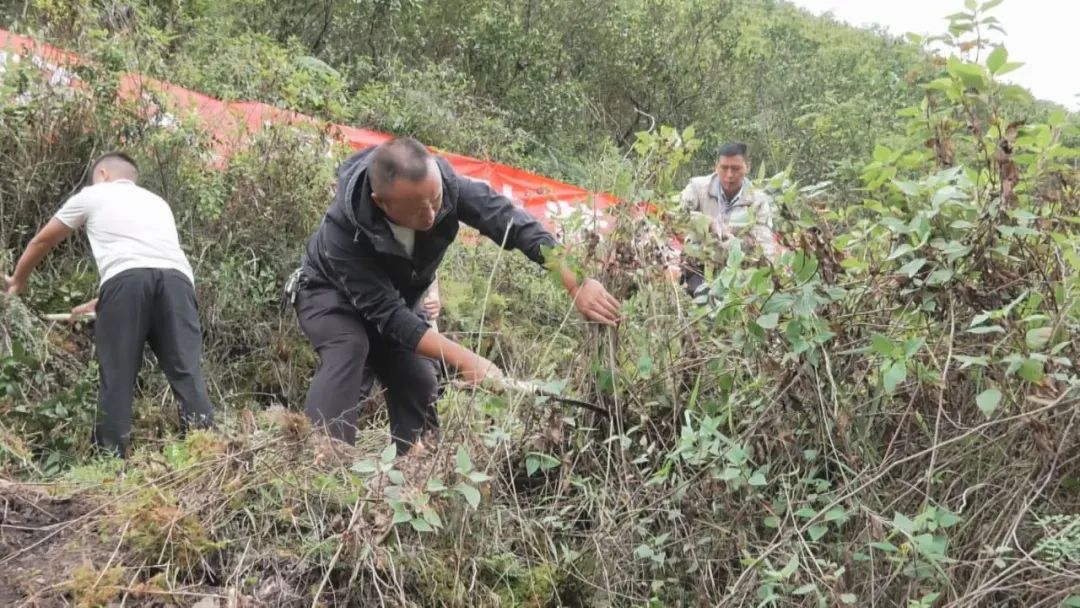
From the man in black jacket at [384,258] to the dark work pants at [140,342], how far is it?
A: 83 centimetres

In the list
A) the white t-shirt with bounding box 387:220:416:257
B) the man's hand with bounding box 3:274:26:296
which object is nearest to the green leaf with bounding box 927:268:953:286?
the white t-shirt with bounding box 387:220:416:257

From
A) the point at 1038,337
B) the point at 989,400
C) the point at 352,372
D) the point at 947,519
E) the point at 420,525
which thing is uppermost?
the point at 1038,337

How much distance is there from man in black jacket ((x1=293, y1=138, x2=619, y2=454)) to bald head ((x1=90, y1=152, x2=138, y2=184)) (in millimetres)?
1336

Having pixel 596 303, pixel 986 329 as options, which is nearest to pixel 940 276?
pixel 986 329

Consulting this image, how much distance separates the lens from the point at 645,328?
2736 mm

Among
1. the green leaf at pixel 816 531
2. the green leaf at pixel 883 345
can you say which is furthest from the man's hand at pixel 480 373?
the green leaf at pixel 883 345

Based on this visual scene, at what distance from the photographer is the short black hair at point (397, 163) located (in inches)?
118

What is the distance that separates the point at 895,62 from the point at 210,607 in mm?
16452

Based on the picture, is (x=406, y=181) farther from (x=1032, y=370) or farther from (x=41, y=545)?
(x=1032, y=370)

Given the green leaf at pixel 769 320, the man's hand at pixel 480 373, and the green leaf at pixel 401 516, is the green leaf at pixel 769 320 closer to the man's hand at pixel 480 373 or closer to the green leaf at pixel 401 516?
the man's hand at pixel 480 373

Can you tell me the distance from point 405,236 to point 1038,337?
2039 millimetres

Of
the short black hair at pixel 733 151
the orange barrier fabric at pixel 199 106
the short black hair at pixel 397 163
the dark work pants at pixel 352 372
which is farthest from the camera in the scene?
the short black hair at pixel 733 151

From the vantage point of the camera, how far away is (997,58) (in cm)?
220

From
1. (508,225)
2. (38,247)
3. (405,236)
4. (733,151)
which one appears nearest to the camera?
(508,225)
